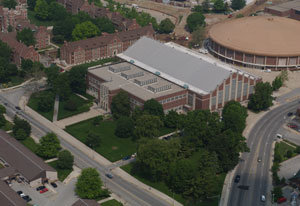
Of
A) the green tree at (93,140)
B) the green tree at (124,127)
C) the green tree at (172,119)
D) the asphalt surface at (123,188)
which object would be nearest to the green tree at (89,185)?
the asphalt surface at (123,188)

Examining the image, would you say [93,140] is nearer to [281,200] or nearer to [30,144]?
[30,144]

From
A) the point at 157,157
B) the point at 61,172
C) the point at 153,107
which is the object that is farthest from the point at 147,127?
the point at 61,172

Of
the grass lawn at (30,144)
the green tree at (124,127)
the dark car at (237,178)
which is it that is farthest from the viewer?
the green tree at (124,127)

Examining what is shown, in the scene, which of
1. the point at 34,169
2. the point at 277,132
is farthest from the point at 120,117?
the point at 277,132

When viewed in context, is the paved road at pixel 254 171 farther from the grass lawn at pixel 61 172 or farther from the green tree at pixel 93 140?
the grass lawn at pixel 61 172

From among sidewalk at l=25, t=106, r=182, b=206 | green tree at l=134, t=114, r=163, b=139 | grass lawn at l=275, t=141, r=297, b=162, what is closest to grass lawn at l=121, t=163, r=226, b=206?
sidewalk at l=25, t=106, r=182, b=206

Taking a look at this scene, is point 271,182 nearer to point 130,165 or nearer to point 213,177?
point 213,177
